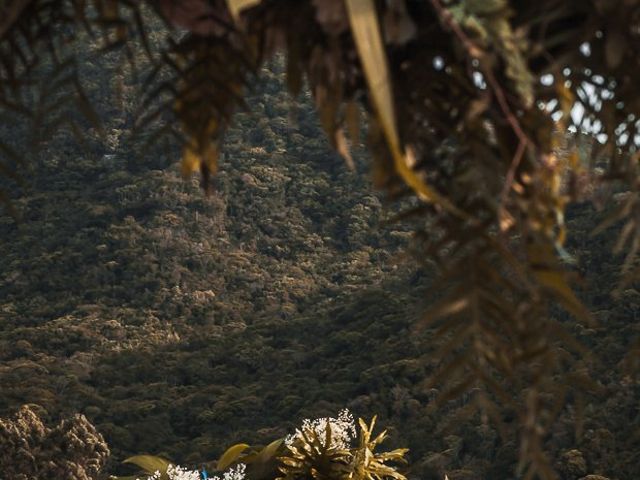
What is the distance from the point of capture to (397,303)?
98.5ft

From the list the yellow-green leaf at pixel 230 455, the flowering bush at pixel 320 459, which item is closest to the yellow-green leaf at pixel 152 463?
the yellow-green leaf at pixel 230 455

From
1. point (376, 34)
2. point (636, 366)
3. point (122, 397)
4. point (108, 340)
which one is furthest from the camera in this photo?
point (108, 340)

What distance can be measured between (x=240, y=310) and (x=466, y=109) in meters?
32.4

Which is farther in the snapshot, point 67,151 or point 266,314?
point 67,151

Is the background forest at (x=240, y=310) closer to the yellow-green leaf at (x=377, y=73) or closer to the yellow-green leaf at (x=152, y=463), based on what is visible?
the yellow-green leaf at (x=152, y=463)

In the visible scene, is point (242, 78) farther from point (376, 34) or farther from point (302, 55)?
point (376, 34)

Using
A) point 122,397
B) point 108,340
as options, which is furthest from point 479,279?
point 108,340

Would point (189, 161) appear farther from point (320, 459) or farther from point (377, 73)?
point (320, 459)

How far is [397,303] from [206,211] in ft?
32.5

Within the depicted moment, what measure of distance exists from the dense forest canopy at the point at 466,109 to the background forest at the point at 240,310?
20870mm

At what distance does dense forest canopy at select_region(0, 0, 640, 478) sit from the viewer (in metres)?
1.10

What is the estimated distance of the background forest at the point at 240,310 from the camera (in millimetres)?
24875

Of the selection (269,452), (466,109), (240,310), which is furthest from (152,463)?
(240,310)

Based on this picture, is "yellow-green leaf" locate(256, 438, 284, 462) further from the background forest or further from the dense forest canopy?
the background forest
